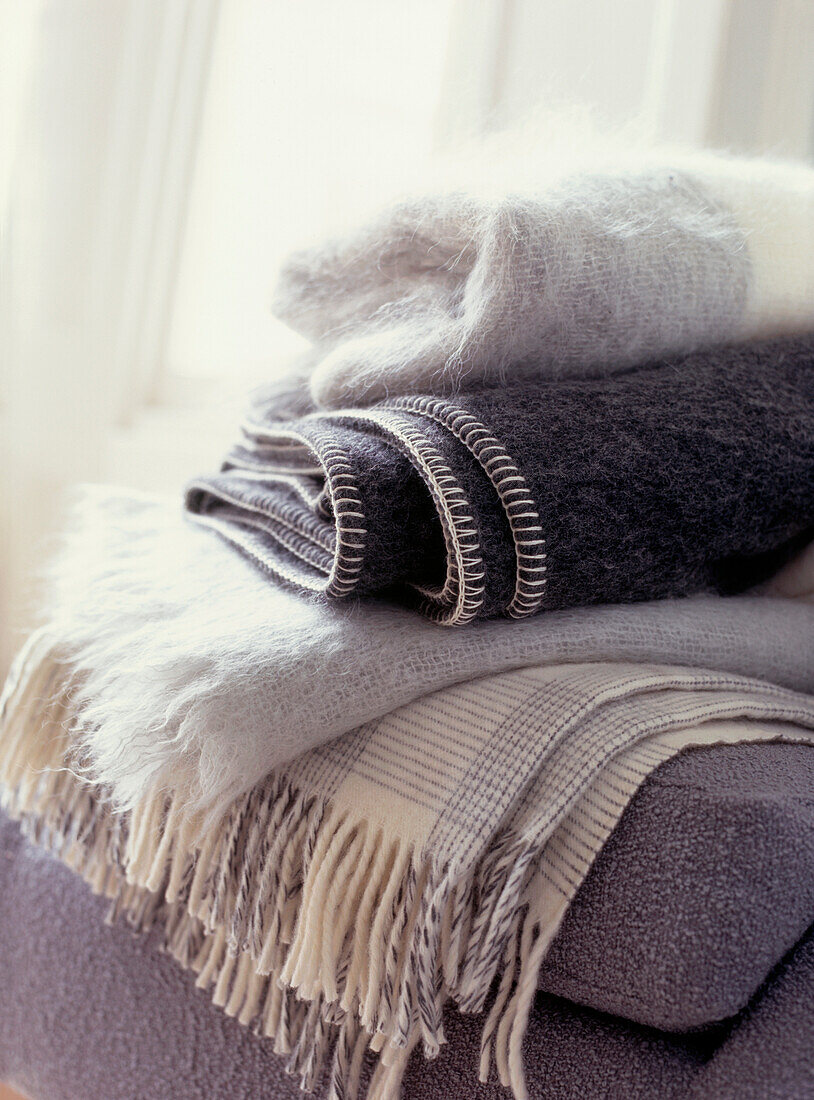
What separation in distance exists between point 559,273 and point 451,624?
0.17 meters

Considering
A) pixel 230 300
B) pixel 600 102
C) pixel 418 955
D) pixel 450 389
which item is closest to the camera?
pixel 418 955

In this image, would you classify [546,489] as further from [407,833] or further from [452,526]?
[407,833]

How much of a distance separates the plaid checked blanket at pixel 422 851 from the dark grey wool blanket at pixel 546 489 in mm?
51

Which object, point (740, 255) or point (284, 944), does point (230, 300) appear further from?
point (284, 944)

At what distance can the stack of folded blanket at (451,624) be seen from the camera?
0.37m

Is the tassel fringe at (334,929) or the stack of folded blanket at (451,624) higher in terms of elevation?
the stack of folded blanket at (451,624)

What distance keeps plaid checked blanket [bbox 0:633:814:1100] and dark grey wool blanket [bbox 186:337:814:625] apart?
0.05 meters

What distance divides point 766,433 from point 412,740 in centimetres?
24

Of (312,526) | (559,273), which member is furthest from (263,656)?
(559,273)


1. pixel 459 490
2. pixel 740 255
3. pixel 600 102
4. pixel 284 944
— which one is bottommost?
pixel 284 944

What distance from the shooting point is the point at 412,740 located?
1.30ft

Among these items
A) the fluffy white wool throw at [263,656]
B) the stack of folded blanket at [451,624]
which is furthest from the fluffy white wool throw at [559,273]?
the fluffy white wool throw at [263,656]

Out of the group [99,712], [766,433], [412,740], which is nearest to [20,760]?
[99,712]

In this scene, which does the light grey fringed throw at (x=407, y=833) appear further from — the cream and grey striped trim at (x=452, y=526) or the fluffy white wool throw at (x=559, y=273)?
the fluffy white wool throw at (x=559, y=273)
